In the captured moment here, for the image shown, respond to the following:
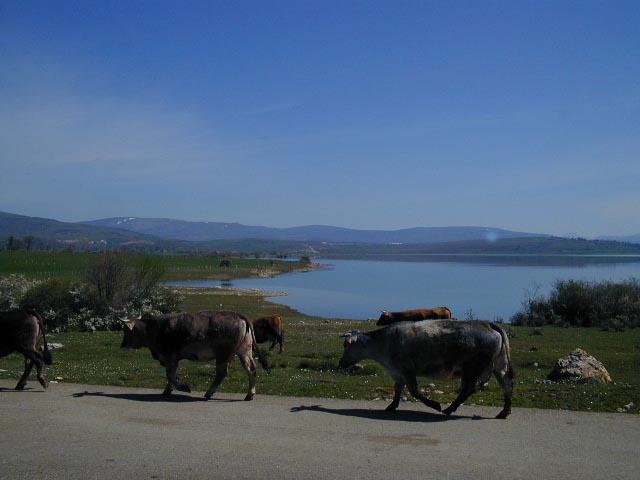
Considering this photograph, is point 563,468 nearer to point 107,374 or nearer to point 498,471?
point 498,471

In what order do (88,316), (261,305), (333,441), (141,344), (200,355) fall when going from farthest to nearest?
(261,305) → (88,316) → (141,344) → (200,355) → (333,441)

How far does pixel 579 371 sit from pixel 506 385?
6259 mm

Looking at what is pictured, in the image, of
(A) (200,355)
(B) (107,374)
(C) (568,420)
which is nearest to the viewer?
(C) (568,420)

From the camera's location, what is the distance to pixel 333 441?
10.1 meters

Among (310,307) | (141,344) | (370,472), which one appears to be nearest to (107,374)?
(141,344)

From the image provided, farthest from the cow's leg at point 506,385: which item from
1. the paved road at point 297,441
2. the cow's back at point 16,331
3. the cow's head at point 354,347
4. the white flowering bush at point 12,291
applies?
the white flowering bush at point 12,291

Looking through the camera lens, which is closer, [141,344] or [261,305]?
[141,344]

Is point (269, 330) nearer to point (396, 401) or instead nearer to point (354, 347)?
point (354, 347)

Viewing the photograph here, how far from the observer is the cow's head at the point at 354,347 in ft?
44.1

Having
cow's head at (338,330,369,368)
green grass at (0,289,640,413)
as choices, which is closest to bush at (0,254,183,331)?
green grass at (0,289,640,413)

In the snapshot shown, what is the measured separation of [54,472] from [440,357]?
22.4 feet

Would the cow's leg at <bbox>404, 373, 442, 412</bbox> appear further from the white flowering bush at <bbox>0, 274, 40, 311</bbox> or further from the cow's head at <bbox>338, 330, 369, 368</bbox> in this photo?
the white flowering bush at <bbox>0, 274, 40, 311</bbox>

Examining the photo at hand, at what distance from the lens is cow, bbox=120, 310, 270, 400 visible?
1381cm

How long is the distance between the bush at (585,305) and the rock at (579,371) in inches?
981
